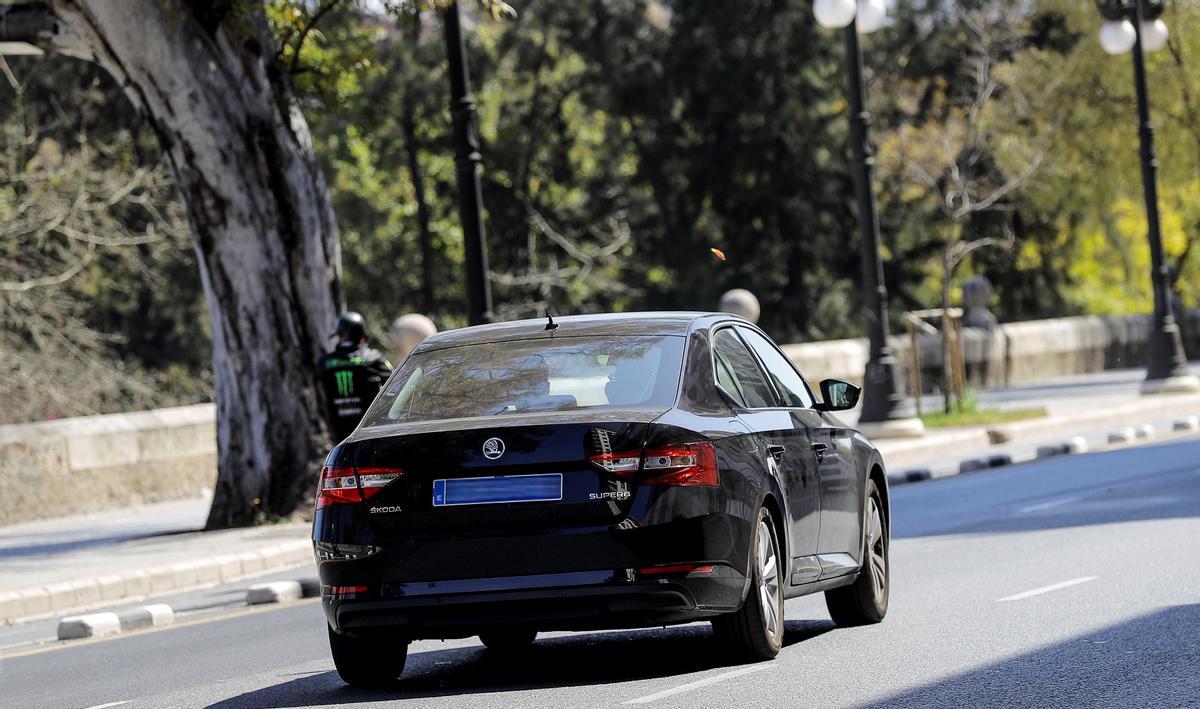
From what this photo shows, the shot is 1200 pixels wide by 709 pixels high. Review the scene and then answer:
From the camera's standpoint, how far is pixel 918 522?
54.0ft

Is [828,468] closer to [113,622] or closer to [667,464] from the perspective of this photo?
[667,464]

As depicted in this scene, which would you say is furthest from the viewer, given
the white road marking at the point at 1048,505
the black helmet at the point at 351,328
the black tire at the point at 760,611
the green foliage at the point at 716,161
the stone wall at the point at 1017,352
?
the green foliage at the point at 716,161

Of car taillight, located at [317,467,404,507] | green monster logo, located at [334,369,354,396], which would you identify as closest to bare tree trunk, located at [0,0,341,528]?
green monster logo, located at [334,369,354,396]

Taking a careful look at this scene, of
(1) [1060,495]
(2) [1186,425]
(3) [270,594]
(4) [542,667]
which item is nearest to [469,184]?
(3) [270,594]

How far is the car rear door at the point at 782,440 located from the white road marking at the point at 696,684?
54 centimetres

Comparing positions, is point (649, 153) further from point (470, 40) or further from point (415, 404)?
point (415, 404)

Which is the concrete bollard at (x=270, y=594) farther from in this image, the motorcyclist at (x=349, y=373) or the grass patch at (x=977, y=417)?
the grass patch at (x=977, y=417)

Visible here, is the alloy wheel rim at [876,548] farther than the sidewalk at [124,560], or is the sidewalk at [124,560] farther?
the sidewalk at [124,560]

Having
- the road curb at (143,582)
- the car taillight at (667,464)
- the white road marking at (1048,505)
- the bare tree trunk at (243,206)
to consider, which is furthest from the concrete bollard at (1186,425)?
the car taillight at (667,464)

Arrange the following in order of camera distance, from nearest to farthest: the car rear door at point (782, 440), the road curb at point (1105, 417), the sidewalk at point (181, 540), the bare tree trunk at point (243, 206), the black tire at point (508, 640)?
the car rear door at point (782, 440) → the black tire at point (508, 640) → the sidewalk at point (181, 540) → the bare tree trunk at point (243, 206) → the road curb at point (1105, 417)

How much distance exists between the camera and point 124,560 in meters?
16.0

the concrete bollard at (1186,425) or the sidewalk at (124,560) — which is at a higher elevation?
the sidewalk at (124,560)

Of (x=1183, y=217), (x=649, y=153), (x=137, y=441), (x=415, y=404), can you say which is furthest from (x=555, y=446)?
(x=1183, y=217)

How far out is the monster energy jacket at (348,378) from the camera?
16.6 m
